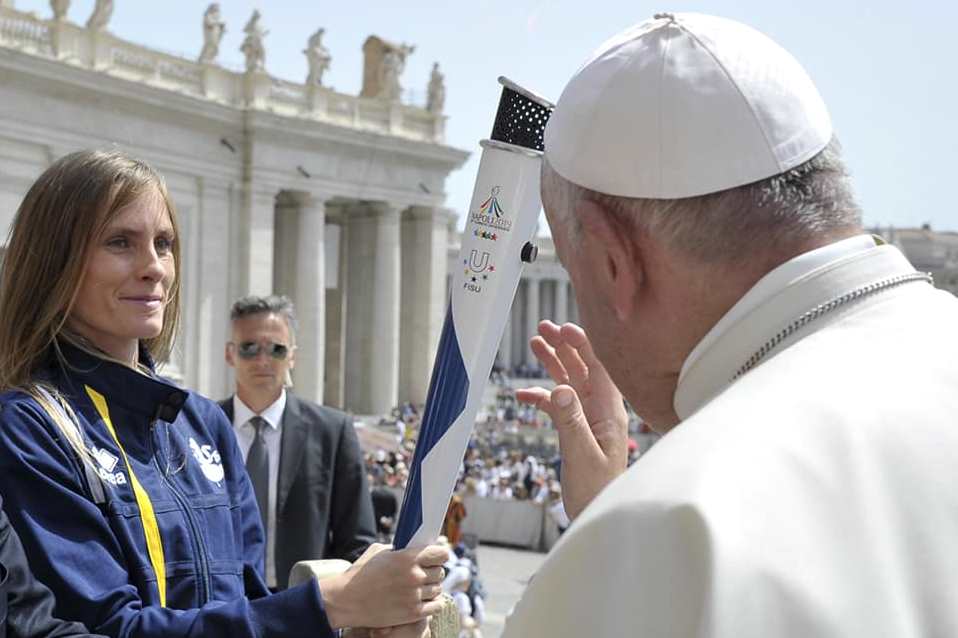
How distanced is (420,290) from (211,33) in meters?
13.5

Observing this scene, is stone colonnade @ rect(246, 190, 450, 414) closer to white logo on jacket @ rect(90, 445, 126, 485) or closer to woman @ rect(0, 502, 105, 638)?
white logo on jacket @ rect(90, 445, 126, 485)

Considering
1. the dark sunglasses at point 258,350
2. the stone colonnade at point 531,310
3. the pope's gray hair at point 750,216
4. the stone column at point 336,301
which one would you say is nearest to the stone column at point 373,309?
the stone column at point 336,301

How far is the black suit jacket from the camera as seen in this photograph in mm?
5512

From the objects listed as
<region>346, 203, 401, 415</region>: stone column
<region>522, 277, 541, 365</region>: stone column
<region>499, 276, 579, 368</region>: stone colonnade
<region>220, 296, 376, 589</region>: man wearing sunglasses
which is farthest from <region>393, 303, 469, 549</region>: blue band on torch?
<region>499, 276, 579, 368</region>: stone colonnade

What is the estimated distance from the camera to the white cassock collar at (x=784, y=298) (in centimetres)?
137

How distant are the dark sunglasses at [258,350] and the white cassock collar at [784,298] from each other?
4729 mm

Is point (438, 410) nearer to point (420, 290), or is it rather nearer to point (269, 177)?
point (269, 177)

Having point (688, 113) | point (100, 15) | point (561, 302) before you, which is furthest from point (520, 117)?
point (561, 302)

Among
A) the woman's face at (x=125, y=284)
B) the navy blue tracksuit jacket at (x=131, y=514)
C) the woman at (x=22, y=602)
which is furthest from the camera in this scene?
the woman's face at (x=125, y=284)

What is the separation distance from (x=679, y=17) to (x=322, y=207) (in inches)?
1570

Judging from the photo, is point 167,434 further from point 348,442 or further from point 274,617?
point 348,442

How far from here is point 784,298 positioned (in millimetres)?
1366

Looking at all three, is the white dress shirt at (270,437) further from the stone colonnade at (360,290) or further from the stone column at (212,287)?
the stone colonnade at (360,290)

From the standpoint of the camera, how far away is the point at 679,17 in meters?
1.57
